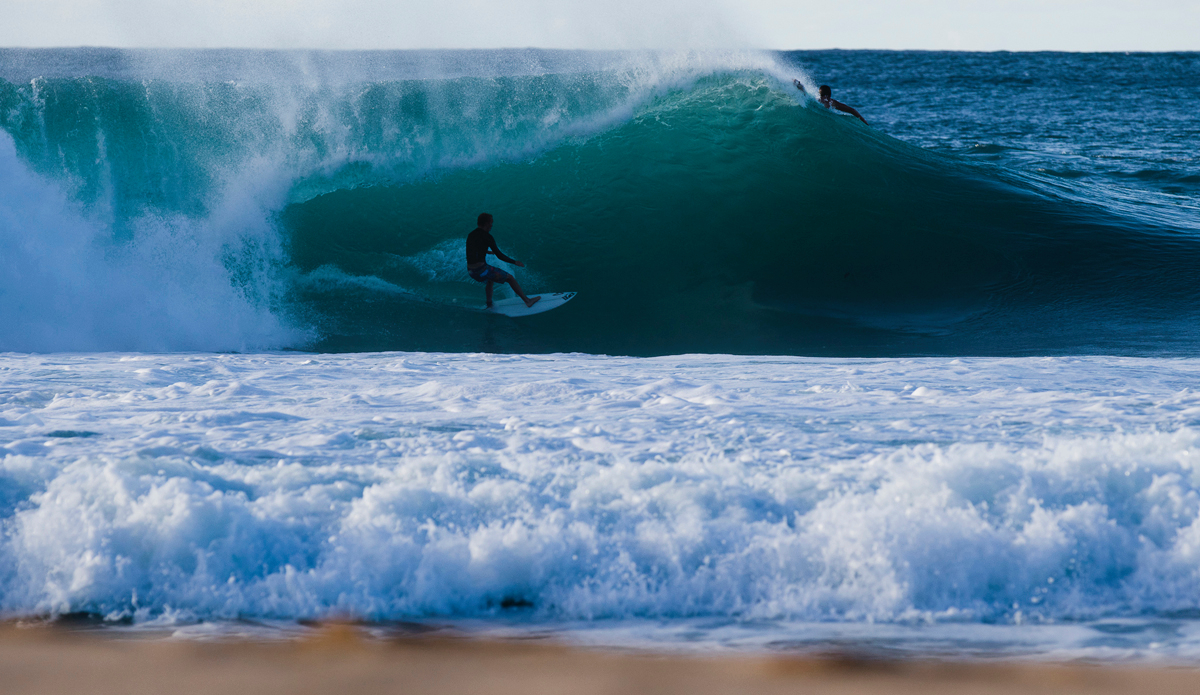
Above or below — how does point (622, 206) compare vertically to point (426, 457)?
above

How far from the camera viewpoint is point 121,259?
8.46m

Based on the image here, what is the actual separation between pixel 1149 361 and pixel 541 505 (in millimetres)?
4473

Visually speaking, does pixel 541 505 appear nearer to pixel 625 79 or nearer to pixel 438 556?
pixel 438 556

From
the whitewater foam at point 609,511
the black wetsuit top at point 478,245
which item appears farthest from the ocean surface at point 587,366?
the black wetsuit top at point 478,245

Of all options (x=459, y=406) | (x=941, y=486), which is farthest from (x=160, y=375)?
(x=941, y=486)

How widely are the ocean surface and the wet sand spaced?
11 centimetres

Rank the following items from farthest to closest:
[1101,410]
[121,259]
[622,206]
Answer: [622,206], [121,259], [1101,410]

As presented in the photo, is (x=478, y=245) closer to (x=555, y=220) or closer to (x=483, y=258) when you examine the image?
(x=483, y=258)

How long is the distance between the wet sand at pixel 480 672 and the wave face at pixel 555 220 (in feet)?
16.2

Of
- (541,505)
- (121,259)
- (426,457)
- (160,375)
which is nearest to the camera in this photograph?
(541,505)

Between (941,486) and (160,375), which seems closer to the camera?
(941,486)

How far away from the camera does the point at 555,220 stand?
1019 centimetres

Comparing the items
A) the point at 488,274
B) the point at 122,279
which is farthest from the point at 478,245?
the point at 122,279

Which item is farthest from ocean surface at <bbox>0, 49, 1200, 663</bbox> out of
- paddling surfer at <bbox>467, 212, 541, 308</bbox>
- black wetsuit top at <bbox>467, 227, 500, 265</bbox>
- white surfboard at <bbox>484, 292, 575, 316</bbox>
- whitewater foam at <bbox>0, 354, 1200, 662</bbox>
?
black wetsuit top at <bbox>467, 227, 500, 265</bbox>
